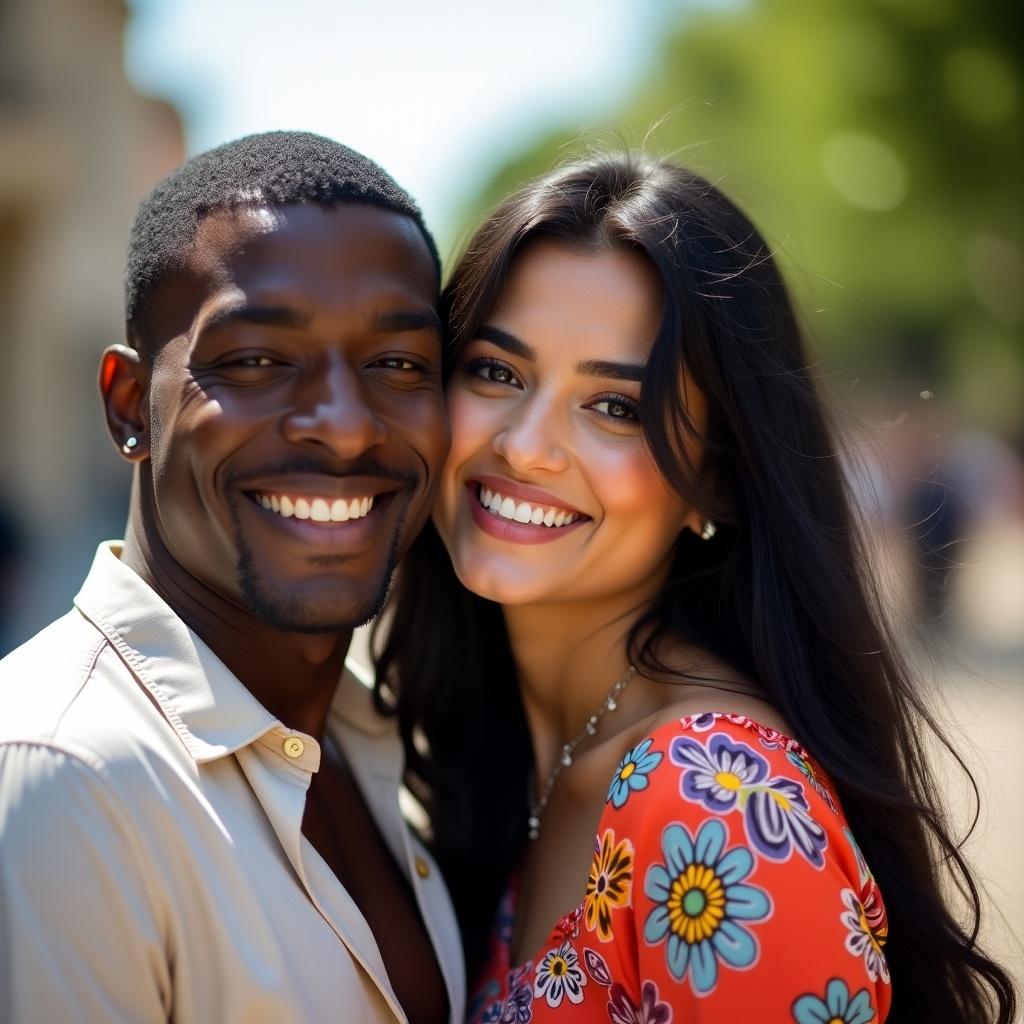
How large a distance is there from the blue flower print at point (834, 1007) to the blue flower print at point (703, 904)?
0.12 m

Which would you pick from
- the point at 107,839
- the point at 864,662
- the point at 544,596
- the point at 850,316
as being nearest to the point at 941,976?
the point at 864,662

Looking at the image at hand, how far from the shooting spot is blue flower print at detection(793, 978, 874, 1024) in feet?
6.73

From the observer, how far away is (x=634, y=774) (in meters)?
2.35

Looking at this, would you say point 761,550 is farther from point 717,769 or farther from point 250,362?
point 250,362

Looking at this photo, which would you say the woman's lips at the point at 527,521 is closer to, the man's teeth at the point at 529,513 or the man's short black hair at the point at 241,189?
the man's teeth at the point at 529,513

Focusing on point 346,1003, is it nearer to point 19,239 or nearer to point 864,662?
point 864,662

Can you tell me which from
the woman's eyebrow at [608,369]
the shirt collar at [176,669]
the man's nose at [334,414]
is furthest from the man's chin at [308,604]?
the woman's eyebrow at [608,369]

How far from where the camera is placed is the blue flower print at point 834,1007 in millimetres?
2053

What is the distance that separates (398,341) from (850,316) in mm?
21114

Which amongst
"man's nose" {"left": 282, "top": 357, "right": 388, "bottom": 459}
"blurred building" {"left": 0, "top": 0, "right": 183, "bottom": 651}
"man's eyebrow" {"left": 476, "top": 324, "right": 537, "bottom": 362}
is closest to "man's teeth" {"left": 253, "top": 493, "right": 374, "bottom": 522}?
"man's nose" {"left": 282, "top": 357, "right": 388, "bottom": 459}

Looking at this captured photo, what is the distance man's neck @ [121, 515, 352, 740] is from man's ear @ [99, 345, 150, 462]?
0.17 meters

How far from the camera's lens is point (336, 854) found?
105 inches

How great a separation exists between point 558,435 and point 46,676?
1.27 meters

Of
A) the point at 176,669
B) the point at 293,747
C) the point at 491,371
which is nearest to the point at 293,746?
the point at 293,747
